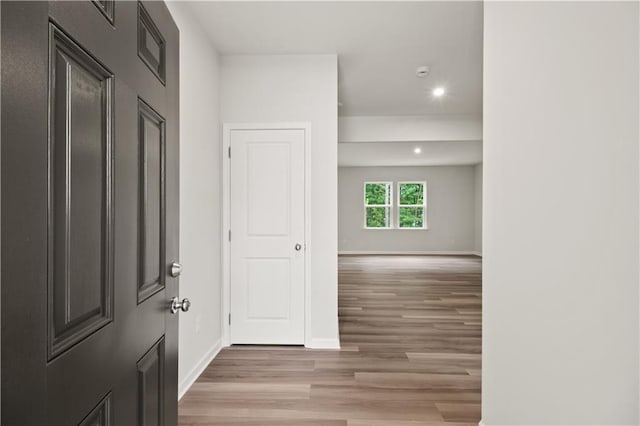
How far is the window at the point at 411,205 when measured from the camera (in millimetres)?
12156

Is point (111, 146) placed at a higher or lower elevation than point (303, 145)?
lower

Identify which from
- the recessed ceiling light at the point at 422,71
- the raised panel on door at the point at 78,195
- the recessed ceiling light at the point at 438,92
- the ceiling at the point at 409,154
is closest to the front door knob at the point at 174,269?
the raised panel on door at the point at 78,195

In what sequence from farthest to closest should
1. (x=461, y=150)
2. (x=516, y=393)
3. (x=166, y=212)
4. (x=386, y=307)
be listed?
1. (x=461, y=150)
2. (x=386, y=307)
3. (x=516, y=393)
4. (x=166, y=212)

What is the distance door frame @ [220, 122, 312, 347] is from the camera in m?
3.53

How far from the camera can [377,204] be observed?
12.3 m

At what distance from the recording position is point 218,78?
350 centimetres

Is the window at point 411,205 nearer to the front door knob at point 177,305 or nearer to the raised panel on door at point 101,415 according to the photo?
the front door knob at point 177,305

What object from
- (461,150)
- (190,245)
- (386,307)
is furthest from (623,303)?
(461,150)

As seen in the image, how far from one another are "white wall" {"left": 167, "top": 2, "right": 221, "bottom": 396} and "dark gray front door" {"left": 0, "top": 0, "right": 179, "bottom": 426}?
1451 millimetres

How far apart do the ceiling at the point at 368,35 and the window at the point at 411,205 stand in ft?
25.2

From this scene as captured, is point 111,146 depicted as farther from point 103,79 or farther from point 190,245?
point 190,245

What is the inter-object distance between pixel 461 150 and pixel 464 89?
4749 mm

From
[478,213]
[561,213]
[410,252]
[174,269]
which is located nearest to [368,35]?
[561,213]

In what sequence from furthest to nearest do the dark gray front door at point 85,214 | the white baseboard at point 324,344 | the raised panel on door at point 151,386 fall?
1. the white baseboard at point 324,344
2. the raised panel on door at point 151,386
3. the dark gray front door at point 85,214
